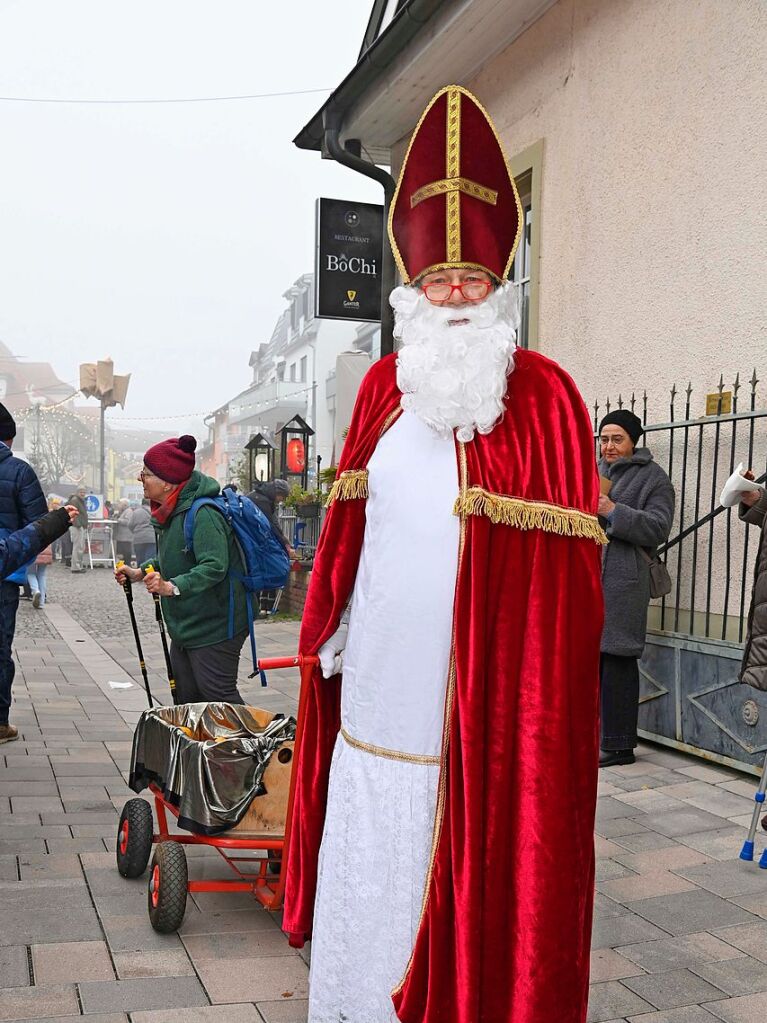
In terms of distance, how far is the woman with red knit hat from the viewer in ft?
15.7

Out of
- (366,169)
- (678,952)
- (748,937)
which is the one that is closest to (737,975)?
(678,952)

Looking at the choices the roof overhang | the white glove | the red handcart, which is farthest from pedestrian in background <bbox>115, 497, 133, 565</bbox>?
the white glove

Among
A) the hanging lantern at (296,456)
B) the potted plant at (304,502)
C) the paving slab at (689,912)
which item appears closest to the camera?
the paving slab at (689,912)

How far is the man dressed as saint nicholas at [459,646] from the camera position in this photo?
2.50 meters

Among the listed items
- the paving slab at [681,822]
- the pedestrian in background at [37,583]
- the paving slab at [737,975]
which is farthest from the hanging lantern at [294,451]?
the paving slab at [737,975]

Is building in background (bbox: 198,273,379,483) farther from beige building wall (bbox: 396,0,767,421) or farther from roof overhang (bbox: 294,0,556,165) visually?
beige building wall (bbox: 396,0,767,421)

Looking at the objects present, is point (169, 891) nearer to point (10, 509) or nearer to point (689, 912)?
point (689, 912)

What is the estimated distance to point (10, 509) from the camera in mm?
6285

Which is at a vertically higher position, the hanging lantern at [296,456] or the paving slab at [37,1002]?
the hanging lantern at [296,456]

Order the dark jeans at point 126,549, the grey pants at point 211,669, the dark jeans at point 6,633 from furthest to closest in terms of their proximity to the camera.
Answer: the dark jeans at point 126,549 → the dark jeans at point 6,633 → the grey pants at point 211,669

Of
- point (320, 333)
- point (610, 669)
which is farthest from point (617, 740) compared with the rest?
point (320, 333)

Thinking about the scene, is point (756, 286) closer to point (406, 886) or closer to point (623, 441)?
point (623, 441)

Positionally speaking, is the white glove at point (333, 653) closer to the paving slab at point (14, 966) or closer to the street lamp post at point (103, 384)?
the paving slab at point (14, 966)

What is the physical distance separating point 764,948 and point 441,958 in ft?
5.38
